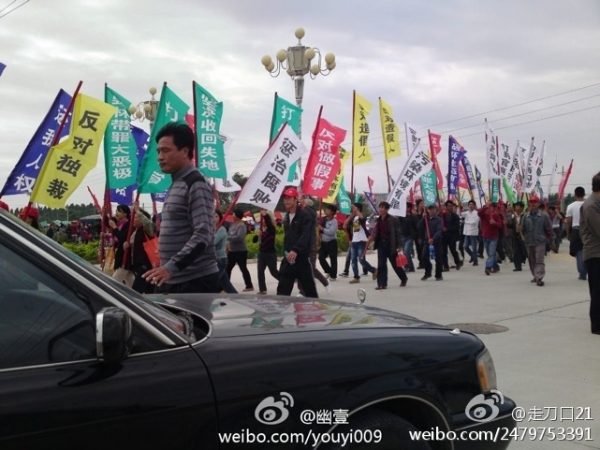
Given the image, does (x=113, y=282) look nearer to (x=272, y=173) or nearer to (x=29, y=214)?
(x=272, y=173)

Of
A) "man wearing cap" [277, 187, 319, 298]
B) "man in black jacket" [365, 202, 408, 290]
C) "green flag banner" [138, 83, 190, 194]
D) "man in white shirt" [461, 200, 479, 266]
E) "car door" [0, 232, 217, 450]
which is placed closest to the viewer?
"car door" [0, 232, 217, 450]

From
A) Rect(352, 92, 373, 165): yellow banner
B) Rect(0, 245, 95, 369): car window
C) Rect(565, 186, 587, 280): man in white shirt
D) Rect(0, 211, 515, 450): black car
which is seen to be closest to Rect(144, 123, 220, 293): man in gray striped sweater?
Rect(0, 211, 515, 450): black car

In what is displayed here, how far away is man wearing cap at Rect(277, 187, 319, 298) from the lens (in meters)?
7.98

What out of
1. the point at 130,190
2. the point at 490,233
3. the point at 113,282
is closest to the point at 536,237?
the point at 490,233

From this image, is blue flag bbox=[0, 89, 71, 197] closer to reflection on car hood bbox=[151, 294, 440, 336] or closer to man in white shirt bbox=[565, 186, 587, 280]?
reflection on car hood bbox=[151, 294, 440, 336]

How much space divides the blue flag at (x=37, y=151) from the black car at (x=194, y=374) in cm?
693

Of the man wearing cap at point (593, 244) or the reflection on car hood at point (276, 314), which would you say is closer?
the reflection on car hood at point (276, 314)

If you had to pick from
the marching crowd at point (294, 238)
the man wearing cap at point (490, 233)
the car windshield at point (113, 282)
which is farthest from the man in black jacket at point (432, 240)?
the car windshield at point (113, 282)

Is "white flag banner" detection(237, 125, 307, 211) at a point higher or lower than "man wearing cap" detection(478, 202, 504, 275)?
higher

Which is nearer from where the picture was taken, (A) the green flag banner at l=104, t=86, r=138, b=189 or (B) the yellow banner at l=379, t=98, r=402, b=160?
(A) the green flag banner at l=104, t=86, r=138, b=189

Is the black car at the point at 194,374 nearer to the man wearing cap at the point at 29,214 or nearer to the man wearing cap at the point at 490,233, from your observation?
the man wearing cap at the point at 29,214

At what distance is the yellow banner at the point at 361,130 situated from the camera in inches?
562

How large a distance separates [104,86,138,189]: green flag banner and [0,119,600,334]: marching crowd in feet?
2.81

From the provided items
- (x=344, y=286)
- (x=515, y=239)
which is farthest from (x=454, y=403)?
(x=515, y=239)
